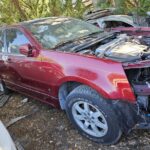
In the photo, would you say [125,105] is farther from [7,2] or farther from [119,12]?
[7,2]

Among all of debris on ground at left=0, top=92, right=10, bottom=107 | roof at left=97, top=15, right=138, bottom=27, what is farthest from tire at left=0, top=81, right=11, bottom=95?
roof at left=97, top=15, right=138, bottom=27

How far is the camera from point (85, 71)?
3799 mm

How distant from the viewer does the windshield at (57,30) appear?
4742 mm

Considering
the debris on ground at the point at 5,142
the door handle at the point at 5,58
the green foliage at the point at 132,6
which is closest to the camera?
the debris on ground at the point at 5,142

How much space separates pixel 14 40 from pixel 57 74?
139cm

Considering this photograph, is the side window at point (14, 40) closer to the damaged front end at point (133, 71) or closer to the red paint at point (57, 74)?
the red paint at point (57, 74)

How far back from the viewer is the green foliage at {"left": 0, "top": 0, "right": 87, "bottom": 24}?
8953mm

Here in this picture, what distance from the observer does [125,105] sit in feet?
11.6

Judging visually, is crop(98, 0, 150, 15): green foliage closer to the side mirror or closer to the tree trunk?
the tree trunk

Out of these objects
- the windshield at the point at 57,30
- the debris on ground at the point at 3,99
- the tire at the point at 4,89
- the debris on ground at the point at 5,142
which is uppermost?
the windshield at the point at 57,30

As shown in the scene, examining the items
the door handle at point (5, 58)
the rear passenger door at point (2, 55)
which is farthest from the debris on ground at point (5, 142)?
the rear passenger door at point (2, 55)

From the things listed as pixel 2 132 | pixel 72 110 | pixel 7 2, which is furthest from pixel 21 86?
pixel 7 2

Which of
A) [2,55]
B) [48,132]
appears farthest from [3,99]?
[48,132]

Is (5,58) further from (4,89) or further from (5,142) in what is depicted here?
(5,142)
